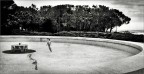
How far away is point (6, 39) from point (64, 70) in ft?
69.1

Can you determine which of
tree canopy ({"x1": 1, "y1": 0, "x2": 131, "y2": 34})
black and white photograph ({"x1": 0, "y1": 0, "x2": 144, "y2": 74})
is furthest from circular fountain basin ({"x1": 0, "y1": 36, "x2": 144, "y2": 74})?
tree canopy ({"x1": 1, "y1": 0, "x2": 131, "y2": 34})

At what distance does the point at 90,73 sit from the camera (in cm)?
535

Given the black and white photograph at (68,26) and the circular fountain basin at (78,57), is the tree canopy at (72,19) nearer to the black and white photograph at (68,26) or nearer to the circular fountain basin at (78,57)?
the black and white photograph at (68,26)

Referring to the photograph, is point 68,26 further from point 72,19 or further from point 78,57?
point 78,57

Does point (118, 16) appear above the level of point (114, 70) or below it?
above

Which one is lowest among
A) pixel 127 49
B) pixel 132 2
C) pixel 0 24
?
pixel 127 49

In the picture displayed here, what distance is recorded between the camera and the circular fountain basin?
19.2 feet

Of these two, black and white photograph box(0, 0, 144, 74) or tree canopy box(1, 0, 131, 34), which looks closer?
black and white photograph box(0, 0, 144, 74)

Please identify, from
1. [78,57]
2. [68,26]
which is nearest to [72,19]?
[68,26]

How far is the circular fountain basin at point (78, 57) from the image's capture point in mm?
5841

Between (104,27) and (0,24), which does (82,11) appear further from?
A: (0,24)

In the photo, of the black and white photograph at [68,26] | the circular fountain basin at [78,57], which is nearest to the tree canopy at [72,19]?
the black and white photograph at [68,26]

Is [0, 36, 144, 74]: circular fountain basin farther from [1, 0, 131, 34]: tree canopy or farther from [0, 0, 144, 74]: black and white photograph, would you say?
[1, 0, 131, 34]: tree canopy

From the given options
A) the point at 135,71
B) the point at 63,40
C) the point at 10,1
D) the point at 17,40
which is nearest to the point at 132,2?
the point at 63,40
